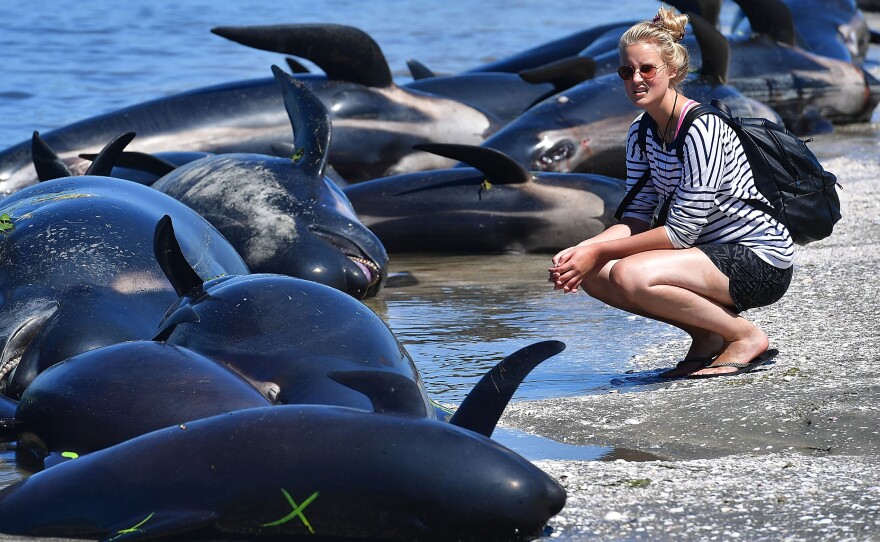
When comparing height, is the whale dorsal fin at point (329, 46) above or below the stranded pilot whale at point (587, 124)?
above

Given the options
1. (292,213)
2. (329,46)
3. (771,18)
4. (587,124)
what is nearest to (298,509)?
(292,213)

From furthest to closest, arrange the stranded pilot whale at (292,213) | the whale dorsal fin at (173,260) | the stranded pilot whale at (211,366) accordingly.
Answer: the stranded pilot whale at (292,213) → the whale dorsal fin at (173,260) → the stranded pilot whale at (211,366)

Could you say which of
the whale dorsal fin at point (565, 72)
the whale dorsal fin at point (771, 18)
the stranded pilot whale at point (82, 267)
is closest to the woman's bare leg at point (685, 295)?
the stranded pilot whale at point (82, 267)

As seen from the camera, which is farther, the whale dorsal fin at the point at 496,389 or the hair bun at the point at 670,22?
the hair bun at the point at 670,22

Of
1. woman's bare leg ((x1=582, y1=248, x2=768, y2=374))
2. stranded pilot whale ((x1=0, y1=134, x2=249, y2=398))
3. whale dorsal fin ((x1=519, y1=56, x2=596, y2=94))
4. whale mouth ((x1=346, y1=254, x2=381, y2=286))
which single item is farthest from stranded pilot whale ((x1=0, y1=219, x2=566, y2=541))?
whale dorsal fin ((x1=519, y1=56, x2=596, y2=94))

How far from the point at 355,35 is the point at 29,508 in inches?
319

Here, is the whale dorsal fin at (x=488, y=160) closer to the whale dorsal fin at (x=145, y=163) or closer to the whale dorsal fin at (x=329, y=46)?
the whale dorsal fin at (x=145, y=163)

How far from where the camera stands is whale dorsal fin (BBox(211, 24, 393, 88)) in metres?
10.8

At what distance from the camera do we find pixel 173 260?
185 inches

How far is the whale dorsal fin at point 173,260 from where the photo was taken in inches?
185

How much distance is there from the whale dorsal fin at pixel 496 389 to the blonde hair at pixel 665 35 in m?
2.05

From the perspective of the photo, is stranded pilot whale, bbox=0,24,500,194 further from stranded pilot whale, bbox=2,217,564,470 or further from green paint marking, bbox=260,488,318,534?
green paint marking, bbox=260,488,318,534

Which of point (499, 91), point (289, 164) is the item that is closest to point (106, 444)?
point (289, 164)

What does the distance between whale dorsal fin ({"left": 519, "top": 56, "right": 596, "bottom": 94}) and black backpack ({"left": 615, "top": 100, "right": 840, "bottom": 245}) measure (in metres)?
5.89
